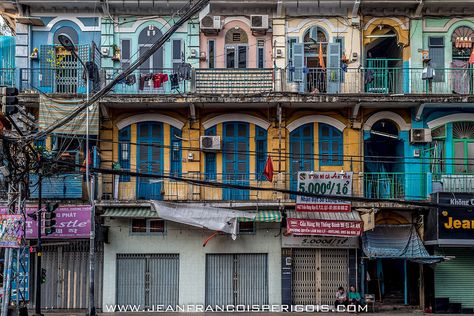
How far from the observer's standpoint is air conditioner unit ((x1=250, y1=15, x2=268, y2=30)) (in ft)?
88.2

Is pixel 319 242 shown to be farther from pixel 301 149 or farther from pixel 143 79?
pixel 143 79

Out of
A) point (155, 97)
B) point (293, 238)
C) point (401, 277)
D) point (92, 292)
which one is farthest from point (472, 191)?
point (92, 292)

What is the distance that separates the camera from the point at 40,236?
24.5 metres

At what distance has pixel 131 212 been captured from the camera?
85.1 feet

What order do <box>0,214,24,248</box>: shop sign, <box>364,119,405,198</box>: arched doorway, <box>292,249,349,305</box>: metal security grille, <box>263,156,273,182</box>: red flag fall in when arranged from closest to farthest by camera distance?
<box>0,214,24,248</box>: shop sign < <box>263,156,273,182</box>: red flag < <box>292,249,349,305</box>: metal security grille < <box>364,119,405,198</box>: arched doorway

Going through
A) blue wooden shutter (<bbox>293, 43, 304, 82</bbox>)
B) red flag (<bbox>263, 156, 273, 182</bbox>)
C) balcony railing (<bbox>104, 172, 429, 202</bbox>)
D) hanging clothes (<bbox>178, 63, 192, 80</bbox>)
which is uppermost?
blue wooden shutter (<bbox>293, 43, 304, 82</bbox>)

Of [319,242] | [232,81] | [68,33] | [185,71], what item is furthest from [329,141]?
[68,33]

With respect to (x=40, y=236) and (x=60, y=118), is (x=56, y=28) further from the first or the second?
(x=40, y=236)

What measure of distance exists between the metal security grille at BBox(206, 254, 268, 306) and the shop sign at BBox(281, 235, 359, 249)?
3.54ft

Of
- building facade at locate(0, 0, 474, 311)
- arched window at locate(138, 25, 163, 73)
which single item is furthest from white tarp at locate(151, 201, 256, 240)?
arched window at locate(138, 25, 163, 73)

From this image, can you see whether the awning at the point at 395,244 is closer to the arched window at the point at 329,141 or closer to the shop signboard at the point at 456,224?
the shop signboard at the point at 456,224

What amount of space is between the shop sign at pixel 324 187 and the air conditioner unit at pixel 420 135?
2730mm

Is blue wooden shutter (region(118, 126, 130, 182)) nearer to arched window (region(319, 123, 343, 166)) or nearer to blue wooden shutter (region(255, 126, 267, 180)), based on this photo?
blue wooden shutter (region(255, 126, 267, 180))

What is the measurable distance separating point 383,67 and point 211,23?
6458 millimetres
